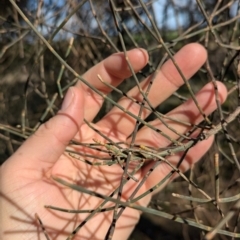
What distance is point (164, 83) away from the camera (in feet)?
4.09

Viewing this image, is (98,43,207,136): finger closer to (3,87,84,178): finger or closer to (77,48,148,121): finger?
(77,48,148,121): finger

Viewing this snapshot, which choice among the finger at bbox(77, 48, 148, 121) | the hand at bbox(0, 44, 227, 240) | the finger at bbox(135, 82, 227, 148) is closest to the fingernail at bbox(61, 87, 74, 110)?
the hand at bbox(0, 44, 227, 240)

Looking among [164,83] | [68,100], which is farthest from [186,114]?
[68,100]

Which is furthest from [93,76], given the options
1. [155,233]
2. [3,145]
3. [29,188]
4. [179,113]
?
[155,233]

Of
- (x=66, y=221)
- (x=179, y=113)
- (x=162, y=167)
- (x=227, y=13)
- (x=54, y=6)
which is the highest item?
(x=54, y=6)

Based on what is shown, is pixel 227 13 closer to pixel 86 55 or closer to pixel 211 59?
pixel 211 59

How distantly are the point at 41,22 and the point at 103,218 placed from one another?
608 mm

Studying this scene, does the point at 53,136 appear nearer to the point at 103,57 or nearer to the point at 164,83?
the point at 164,83

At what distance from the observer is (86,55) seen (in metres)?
1.95

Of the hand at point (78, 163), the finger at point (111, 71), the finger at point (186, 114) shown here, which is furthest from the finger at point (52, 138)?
the finger at point (186, 114)

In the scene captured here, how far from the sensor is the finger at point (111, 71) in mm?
1100

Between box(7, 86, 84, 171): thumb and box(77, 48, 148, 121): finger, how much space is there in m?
0.18

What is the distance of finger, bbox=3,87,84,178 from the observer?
977mm

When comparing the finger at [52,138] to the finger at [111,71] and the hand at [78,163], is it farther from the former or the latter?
the finger at [111,71]
